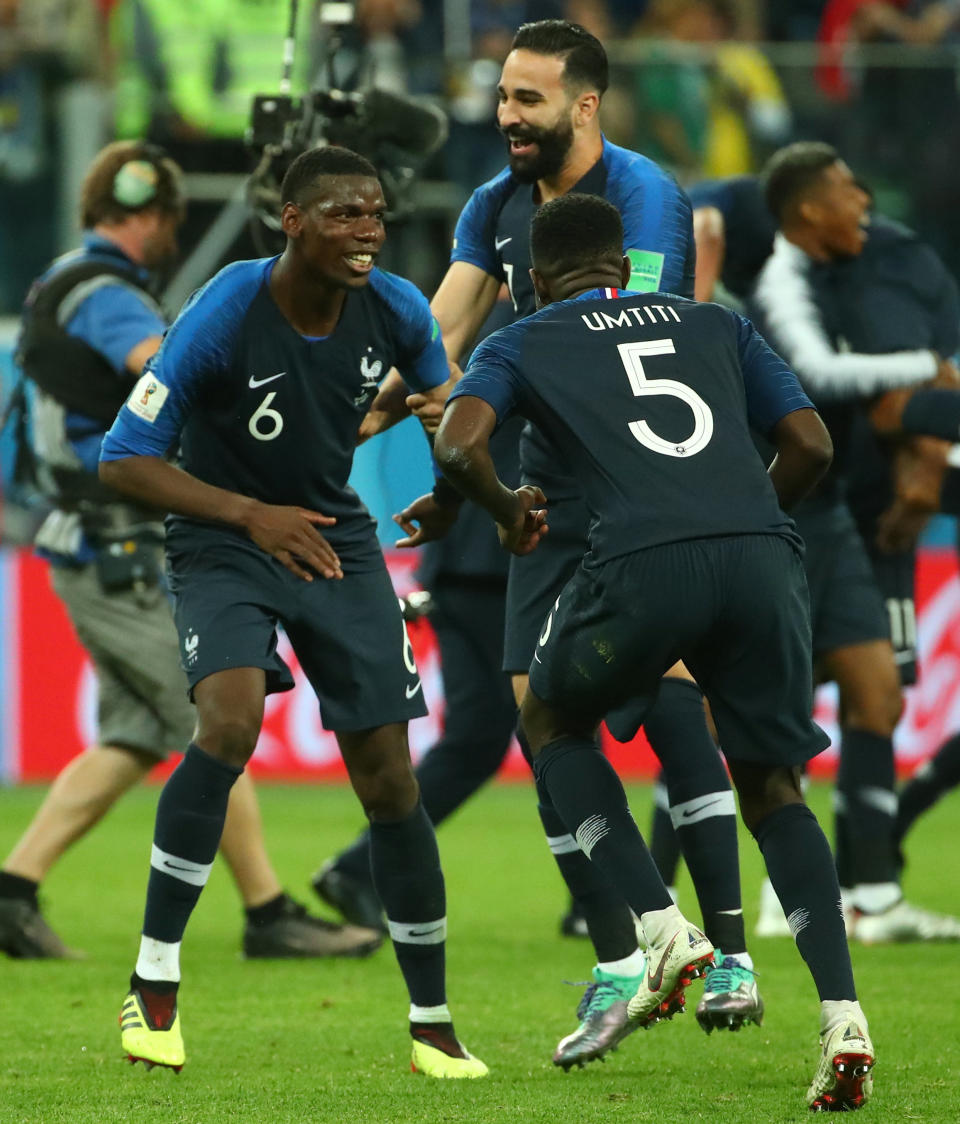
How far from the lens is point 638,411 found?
4.25 m

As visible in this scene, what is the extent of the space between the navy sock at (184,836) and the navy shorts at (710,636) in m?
0.85

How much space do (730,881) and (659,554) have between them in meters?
0.99

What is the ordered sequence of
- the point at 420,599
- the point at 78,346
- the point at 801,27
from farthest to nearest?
the point at 801,27
the point at 78,346
the point at 420,599

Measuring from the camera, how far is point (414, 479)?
11.8 m

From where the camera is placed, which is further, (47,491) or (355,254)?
(47,491)

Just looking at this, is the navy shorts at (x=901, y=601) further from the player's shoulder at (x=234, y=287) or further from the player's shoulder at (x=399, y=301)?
the player's shoulder at (x=234, y=287)

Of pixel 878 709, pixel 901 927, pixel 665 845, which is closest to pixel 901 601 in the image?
pixel 878 709

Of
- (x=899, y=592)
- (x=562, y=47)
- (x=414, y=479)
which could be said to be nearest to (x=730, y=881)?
(x=562, y=47)

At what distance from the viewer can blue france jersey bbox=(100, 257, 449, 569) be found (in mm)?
4656

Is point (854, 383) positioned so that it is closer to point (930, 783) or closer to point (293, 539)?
point (930, 783)

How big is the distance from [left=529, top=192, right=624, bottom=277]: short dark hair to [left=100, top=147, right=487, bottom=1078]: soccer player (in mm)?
430

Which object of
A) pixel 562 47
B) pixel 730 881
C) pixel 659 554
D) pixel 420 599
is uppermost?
pixel 562 47

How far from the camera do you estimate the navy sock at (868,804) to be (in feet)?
22.4

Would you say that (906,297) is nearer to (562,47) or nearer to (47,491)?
(562,47)
